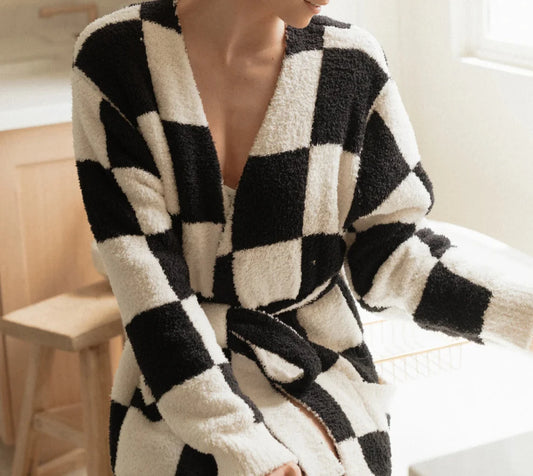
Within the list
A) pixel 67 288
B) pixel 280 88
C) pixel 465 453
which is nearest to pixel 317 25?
pixel 280 88

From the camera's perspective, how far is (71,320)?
6.70ft

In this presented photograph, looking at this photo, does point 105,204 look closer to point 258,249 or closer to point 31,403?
point 258,249

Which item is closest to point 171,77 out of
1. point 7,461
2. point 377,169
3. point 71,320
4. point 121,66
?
point 121,66

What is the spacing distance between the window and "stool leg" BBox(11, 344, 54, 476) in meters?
1.20

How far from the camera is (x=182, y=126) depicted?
1.11m

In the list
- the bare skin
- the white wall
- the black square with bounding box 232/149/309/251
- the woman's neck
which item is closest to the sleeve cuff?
the bare skin

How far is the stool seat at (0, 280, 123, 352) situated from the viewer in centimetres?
198

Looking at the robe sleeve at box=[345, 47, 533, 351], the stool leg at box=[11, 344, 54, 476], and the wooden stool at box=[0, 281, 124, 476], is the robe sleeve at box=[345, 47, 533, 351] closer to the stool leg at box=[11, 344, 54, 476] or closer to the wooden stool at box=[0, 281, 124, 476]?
the wooden stool at box=[0, 281, 124, 476]

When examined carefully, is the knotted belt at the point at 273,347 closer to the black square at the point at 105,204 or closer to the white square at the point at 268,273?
the white square at the point at 268,273

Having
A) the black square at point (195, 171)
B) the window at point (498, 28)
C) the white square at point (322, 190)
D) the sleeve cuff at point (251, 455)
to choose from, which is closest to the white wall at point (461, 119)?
the window at point (498, 28)

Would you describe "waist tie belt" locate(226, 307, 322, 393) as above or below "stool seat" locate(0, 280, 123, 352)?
above

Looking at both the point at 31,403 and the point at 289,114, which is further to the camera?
the point at 31,403

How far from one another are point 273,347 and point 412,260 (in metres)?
0.21

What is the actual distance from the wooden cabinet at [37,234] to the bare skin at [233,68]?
1.21 meters
